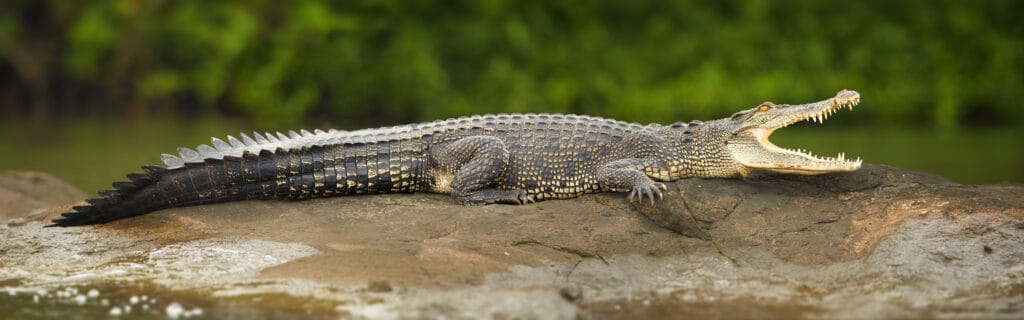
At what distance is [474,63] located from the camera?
1986 centimetres

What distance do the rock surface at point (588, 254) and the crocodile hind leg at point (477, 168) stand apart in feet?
0.53

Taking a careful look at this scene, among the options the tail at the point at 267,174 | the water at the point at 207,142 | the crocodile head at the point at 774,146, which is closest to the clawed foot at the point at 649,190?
the crocodile head at the point at 774,146

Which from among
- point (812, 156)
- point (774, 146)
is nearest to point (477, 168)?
point (774, 146)

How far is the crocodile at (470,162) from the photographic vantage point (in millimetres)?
6582

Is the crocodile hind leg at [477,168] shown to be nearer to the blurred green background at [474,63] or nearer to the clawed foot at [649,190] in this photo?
the clawed foot at [649,190]

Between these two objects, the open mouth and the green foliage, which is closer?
the open mouth

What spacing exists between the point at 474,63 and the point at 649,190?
1376 cm

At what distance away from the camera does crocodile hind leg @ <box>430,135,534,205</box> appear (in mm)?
6785

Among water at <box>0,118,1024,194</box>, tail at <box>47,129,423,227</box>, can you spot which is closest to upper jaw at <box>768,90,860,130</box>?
tail at <box>47,129,423,227</box>

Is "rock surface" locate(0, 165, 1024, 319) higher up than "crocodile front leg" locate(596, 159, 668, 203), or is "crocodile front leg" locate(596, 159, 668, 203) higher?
"crocodile front leg" locate(596, 159, 668, 203)

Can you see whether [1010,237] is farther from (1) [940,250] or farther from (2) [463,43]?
(2) [463,43]

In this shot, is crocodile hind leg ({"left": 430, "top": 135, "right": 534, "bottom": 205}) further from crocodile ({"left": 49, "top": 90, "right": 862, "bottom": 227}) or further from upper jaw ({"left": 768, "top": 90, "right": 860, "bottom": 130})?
upper jaw ({"left": 768, "top": 90, "right": 860, "bottom": 130})

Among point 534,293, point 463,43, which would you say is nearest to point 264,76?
point 463,43

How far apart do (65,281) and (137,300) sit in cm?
69
